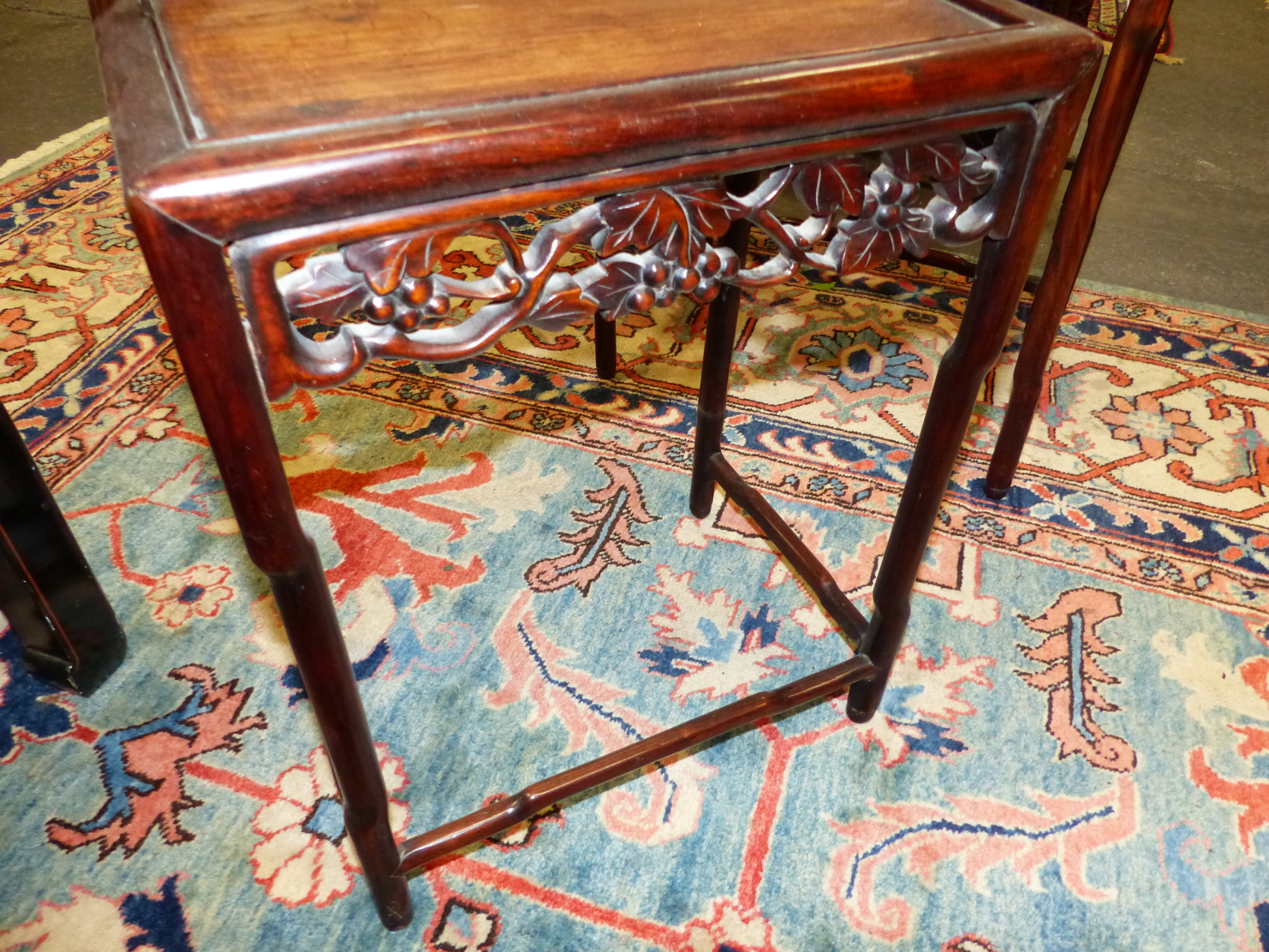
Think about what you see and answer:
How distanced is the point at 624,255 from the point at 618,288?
0.08 feet

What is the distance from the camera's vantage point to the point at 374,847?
90 cm

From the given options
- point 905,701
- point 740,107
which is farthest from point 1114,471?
point 740,107

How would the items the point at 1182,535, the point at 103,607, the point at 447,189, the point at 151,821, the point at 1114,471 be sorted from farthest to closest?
1. the point at 1114,471
2. the point at 1182,535
3. the point at 103,607
4. the point at 151,821
5. the point at 447,189

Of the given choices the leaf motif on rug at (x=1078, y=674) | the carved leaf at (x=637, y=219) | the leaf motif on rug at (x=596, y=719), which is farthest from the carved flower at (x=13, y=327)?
the leaf motif on rug at (x=1078, y=674)

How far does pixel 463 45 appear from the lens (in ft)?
2.20

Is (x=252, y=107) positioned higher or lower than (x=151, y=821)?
higher

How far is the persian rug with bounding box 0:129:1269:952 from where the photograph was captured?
3.34ft

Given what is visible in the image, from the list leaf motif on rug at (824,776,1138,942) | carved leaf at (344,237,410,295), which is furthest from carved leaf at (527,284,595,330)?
leaf motif on rug at (824,776,1138,942)

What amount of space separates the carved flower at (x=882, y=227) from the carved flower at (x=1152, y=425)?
1.15 meters

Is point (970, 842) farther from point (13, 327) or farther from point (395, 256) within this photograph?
point (13, 327)

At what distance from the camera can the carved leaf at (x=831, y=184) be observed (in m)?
0.67

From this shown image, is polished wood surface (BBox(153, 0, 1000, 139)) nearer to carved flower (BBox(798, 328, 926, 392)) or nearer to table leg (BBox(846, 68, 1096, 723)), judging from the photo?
table leg (BBox(846, 68, 1096, 723))

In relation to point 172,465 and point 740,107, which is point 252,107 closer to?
point 740,107

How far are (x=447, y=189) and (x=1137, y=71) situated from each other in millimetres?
949
